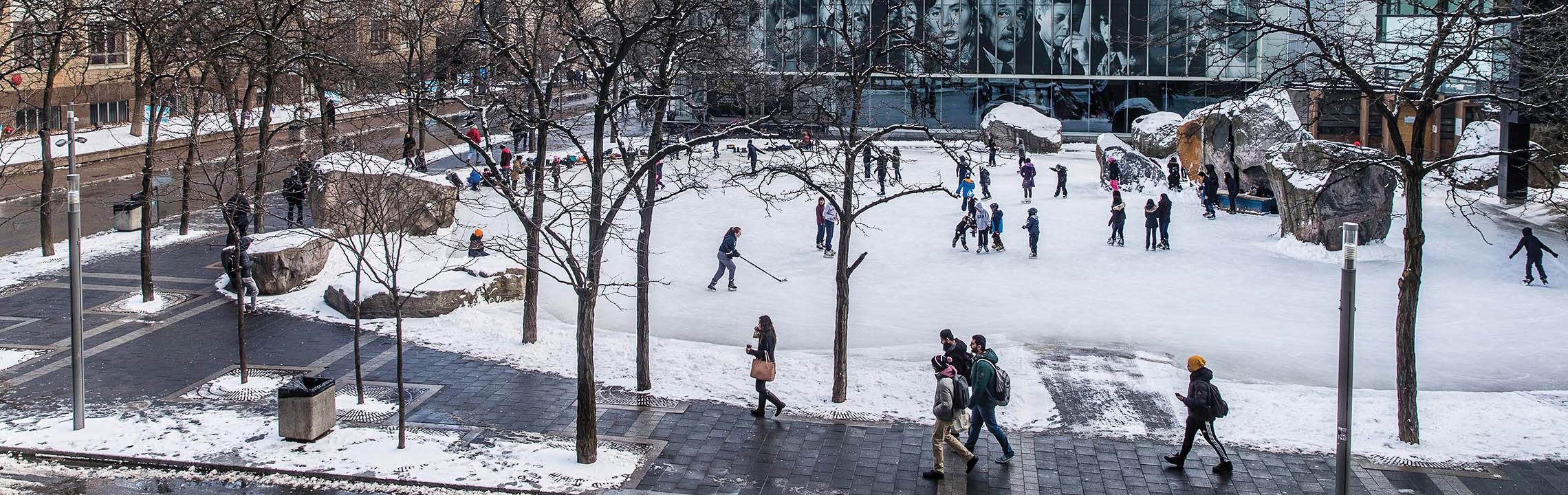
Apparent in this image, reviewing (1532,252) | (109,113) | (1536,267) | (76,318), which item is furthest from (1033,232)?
(109,113)

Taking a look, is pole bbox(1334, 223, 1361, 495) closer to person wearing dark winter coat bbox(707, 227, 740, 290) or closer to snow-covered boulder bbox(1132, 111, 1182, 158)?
person wearing dark winter coat bbox(707, 227, 740, 290)

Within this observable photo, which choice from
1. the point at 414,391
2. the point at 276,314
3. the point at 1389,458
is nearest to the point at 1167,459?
the point at 1389,458

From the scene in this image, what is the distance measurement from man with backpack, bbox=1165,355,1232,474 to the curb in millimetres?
5771

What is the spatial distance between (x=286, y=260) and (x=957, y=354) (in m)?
11.9

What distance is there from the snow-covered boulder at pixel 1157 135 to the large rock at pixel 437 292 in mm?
23974

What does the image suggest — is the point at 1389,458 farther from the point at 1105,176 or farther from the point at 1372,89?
the point at 1105,176

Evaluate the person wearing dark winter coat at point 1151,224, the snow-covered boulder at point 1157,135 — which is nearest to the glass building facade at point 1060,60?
the snow-covered boulder at point 1157,135

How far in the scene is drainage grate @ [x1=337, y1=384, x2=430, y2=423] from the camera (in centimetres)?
1361

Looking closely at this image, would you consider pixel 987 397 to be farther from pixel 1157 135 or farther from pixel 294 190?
pixel 1157 135

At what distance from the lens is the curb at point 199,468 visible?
11469mm

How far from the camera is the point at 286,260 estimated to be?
20.3 m

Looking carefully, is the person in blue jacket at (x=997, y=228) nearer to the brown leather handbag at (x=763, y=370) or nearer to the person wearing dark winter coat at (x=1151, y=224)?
the person wearing dark winter coat at (x=1151, y=224)

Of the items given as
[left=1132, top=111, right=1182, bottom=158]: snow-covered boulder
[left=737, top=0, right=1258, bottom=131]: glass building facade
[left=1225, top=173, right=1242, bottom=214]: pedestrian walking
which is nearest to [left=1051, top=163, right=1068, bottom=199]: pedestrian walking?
[left=1225, top=173, right=1242, bottom=214]: pedestrian walking

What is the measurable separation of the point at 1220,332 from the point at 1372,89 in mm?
6477
